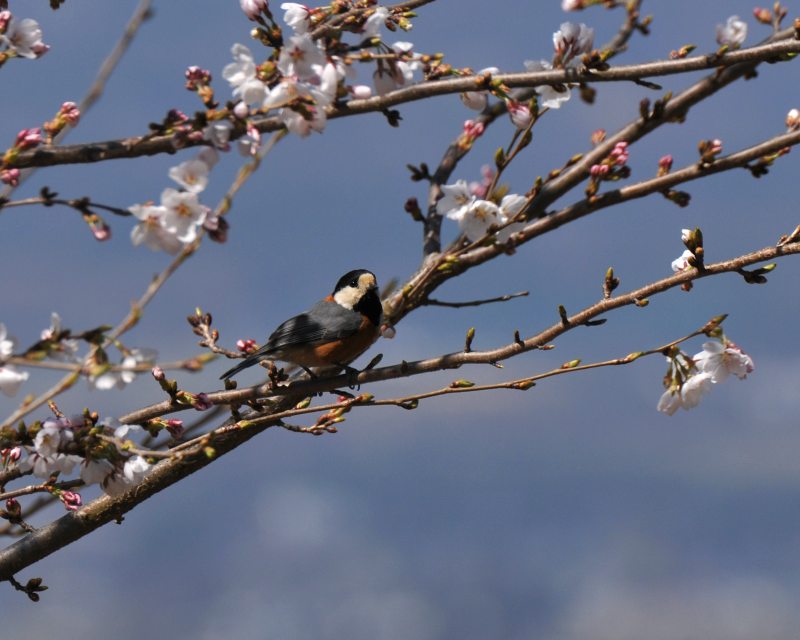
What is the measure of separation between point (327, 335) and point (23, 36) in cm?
310

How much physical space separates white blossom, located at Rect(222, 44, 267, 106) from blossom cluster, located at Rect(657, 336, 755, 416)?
2436 mm

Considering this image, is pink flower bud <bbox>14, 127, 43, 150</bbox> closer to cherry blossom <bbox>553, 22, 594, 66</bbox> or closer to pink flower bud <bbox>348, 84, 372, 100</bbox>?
pink flower bud <bbox>348, 84, 372, 100</bbox>

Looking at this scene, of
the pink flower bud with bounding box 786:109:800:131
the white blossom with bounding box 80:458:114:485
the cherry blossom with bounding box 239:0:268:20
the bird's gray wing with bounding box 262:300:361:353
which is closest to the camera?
the cherry blossom with bounding box 239:0:268:20

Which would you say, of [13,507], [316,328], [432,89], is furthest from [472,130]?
[13,507]

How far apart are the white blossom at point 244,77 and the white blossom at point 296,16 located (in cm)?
44

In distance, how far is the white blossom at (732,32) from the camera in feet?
13.1

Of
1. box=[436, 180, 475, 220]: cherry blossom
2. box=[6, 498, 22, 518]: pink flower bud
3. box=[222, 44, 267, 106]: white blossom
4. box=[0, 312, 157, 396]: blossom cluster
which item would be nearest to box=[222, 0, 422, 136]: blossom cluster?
box=[222, 44, 267, 106]: white blossom

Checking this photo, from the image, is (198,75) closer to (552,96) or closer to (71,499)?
(552,96)

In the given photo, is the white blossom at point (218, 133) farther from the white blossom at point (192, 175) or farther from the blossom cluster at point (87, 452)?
the blossom cluster at point (87, 452)

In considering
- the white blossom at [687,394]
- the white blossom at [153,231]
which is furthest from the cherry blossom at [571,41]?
the white blossom at [153,231]

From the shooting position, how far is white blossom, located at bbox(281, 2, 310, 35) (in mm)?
3996

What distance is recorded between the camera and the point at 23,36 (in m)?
4.20

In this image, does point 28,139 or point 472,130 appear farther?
point 472,130

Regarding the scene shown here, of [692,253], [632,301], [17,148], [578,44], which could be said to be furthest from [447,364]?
[17,148]
